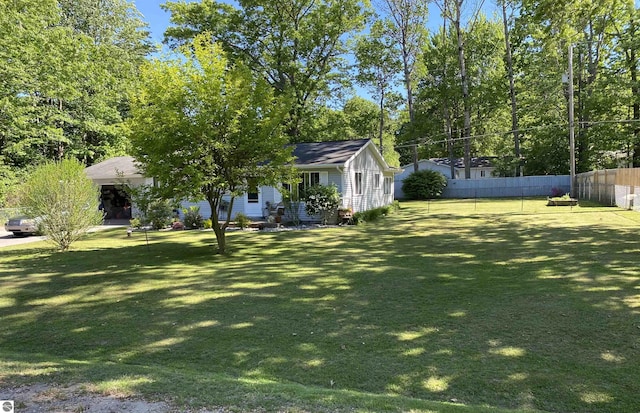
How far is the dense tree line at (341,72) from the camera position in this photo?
25023 mm

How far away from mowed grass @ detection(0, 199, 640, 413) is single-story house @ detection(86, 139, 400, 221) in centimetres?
807

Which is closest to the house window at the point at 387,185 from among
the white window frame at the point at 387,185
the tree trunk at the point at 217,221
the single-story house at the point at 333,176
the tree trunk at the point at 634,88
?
the white window frame at the point at 387,185

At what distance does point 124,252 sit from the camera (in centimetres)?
1166

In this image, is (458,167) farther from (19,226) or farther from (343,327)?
(343,327)

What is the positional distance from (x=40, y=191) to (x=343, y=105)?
2583 centimetres

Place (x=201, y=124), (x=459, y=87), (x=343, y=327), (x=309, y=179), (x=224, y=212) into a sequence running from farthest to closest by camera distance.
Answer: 1. (x=459, y=87)
2. (x=224, y=212)
3. (x=309, y=179)
4. (x=201, y=124)
5. (x=343, y=327)

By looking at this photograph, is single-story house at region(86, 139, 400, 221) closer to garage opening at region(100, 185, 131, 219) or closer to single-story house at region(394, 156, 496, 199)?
garage opening at region(100, 185, 131, 219)

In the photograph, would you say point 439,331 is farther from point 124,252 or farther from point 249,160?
point 124,252

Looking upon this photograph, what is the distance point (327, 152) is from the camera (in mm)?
20000

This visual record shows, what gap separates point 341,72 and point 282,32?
5574mm

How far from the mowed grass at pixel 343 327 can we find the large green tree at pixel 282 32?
20453mm

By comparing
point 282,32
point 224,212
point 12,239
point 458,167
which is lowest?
point 12,239

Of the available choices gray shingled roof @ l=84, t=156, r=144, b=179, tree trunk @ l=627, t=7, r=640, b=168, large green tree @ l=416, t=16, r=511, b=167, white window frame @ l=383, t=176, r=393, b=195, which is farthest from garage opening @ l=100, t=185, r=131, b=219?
tree trunk @ l=627, t=7, r=640, b=168

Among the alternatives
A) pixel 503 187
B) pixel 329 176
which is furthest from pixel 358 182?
pixel 503 187
